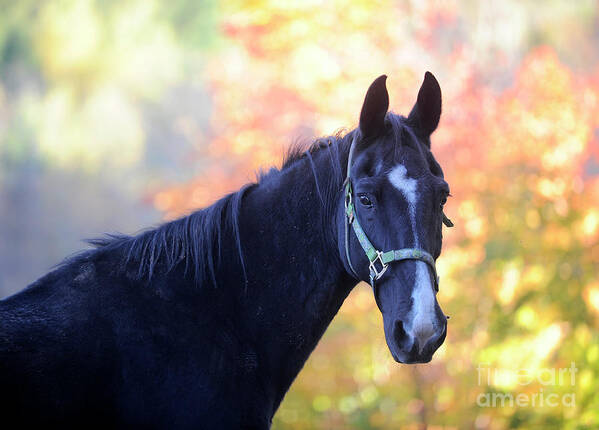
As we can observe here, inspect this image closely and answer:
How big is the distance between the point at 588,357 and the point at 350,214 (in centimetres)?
500

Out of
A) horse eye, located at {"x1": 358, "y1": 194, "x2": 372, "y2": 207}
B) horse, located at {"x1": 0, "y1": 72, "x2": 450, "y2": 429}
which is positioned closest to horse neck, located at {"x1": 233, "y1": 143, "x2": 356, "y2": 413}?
horse, located at {"x1": 0, "y1": 72, "x2": 450, "y2": 429}

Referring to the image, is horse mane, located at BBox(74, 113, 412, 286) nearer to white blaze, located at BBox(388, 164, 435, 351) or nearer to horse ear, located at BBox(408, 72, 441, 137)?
horse ear, located at BBox(408, 72, 441, 137)

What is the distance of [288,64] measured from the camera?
8719 millimetres

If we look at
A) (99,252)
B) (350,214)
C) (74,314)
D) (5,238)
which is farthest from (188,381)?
(5,238)

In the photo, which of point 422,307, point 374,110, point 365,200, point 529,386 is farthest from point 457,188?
point 422,307

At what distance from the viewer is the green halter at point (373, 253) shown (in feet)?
8.09

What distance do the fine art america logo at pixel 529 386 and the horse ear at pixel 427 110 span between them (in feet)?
13.6

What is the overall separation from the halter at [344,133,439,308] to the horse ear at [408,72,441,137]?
338 mm

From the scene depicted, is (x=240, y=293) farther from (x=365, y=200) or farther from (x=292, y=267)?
(x=365, y=200)

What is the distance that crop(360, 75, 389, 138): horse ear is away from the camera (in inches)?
106

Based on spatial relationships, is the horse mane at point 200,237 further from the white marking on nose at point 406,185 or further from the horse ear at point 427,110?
the white marking on nose at point 406,185

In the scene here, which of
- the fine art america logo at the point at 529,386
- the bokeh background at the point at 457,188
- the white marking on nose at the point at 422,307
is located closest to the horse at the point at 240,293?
the white marking on nose at the point at 422,307

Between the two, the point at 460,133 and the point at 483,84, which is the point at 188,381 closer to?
the point at 460,133

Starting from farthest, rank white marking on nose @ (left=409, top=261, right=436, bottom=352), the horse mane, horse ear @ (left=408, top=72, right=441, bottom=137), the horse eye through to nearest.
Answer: horse ear @ (left=408, top=72, right=441, bottom=137) < the horse mane < the horse eye < white marking on nose @ (left=409, top=261, right=436, bottom=352)
